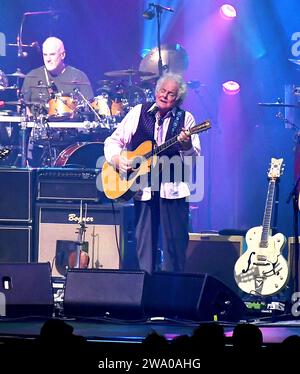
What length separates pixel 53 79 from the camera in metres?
12.3

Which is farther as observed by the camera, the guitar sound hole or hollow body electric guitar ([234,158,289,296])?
hollow body electric guitar ([234,158,289,296])

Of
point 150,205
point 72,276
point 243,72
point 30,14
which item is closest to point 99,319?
point 72,276

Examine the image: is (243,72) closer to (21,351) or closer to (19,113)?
(19,113)

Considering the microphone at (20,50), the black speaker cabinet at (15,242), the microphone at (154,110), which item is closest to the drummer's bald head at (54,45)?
the microphone at (20,50)

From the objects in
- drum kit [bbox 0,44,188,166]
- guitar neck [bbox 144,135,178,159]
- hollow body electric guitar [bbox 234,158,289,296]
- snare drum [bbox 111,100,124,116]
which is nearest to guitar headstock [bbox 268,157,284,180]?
hollow body electric guitar [bbox 234,158,289,296]

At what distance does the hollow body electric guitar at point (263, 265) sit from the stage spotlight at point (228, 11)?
13.2 feet

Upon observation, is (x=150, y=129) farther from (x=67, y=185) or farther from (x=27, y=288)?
(x=27, y=288)

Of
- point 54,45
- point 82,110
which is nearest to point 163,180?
point 82,110

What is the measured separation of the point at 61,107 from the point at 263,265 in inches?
148

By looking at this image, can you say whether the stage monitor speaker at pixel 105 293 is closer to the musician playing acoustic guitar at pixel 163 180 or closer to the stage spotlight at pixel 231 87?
the musician playing acoustic guitar at pixel 163 180

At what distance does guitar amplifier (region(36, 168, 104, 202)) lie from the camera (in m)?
10.0

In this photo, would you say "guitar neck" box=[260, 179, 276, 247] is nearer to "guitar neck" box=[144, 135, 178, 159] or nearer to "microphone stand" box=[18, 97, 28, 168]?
"guitar neck" box=[144, 135, 178, 159]

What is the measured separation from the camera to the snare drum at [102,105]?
37.9 ft

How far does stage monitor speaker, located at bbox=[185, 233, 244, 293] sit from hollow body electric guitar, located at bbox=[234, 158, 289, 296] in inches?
16.3
